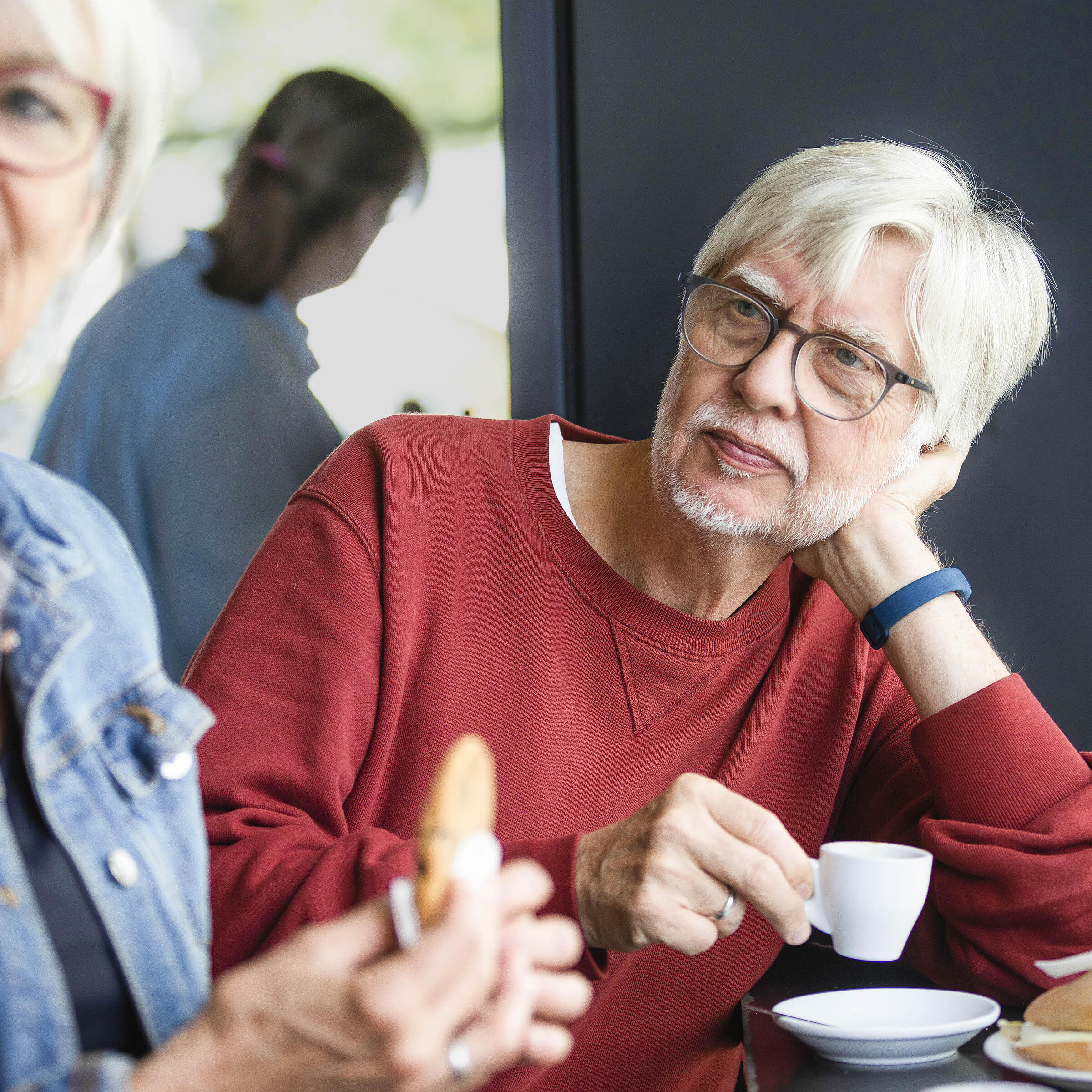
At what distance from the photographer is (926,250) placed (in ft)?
4.14

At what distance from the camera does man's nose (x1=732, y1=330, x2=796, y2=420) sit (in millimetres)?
1216

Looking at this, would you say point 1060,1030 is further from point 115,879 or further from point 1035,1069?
point 115,879

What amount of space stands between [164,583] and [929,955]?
95 centimetres

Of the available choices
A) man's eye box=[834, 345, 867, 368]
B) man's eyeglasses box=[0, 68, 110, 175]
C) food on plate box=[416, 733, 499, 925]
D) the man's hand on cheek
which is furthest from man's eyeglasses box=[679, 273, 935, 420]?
food on plate box=[416, 733, 499, 925]

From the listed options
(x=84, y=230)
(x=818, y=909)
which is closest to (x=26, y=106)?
(x=84, y=230)

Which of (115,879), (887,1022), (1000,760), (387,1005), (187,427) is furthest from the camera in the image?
(187,427)

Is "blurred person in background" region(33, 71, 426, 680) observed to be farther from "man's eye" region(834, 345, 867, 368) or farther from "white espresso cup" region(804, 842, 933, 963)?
"white espresso cup" region(804, 842, 933, 963)

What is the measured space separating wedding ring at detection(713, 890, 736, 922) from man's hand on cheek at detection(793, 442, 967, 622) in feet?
1.82

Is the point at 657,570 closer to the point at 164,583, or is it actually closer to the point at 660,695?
the point at 660,695

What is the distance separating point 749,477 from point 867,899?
0.51m

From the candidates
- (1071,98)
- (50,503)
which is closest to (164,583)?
(50,503)

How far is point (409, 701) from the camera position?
1.15m

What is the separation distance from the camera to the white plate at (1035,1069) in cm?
74

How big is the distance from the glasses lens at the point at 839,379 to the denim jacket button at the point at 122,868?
0.88 metres
